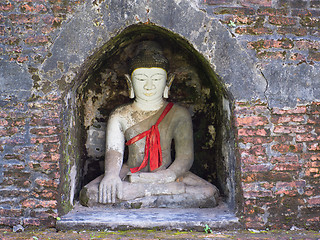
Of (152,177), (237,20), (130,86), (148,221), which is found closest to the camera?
(148,221)

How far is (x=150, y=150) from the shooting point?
4.11m

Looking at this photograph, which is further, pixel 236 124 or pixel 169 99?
pixel 169 99

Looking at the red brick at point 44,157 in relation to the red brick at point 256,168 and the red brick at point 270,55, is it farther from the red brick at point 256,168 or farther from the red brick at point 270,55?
the red brick at point 270,55

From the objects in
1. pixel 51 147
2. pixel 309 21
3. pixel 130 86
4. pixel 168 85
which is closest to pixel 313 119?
pixel 309 21

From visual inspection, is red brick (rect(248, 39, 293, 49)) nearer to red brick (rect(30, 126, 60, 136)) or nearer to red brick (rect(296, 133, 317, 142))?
red brick (rect(296, 133, 317, 142))

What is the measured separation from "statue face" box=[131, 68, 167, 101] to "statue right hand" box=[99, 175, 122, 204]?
1.00 meters

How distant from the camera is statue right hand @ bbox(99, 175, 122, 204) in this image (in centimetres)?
368

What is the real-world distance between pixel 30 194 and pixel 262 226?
2108 millimetres

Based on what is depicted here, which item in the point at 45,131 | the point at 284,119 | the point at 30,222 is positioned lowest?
the point at 30,222

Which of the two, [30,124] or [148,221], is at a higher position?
[30,124]

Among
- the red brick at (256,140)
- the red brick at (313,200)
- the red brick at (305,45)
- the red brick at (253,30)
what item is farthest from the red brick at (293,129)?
the red brick at (253,30)

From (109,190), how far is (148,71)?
1.34 metres

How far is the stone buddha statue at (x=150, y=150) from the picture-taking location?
374 centimetres

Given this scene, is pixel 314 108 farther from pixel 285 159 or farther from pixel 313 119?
pixel 285 159
